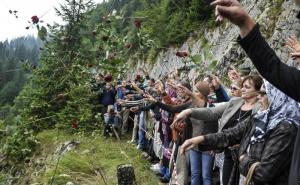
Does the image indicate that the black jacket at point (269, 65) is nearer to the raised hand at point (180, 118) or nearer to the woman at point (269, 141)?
the woman at point (269, 141)

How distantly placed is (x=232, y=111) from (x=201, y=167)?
1681 mm

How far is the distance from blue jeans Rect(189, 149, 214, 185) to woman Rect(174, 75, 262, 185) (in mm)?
1240

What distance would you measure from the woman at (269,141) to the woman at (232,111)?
0.88 metres

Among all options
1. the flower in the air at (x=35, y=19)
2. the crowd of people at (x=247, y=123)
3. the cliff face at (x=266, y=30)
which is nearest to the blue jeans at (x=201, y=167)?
the crowd of people at (x=247, y=123)

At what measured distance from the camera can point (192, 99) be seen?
6219mm

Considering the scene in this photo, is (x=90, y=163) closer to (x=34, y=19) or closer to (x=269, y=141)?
(x=34, y=19)

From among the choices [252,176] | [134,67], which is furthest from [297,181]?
[134,67]

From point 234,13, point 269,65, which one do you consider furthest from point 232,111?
point 234,13

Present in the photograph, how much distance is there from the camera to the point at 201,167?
21.5ft

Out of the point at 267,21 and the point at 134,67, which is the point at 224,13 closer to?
the point at 267,21

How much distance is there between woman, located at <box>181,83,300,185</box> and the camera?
3.34m

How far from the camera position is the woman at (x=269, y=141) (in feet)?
11.0

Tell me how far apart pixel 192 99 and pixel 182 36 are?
58.2 ft

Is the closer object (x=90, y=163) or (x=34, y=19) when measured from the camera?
(x=34, y=19)
